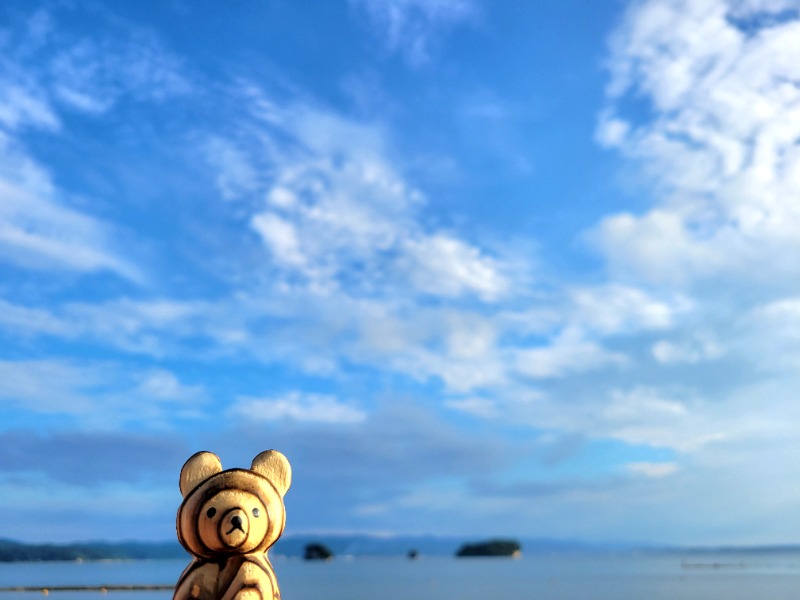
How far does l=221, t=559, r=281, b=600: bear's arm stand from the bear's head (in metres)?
0.19

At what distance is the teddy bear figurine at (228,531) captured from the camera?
760cm

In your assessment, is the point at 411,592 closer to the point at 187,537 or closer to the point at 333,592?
the point at 333,592

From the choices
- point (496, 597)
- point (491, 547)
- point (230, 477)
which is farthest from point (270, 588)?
point (491, 547)

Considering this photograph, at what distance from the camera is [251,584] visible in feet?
24.7

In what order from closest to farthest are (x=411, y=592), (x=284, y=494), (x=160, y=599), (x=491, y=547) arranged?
1. (x=284, y=494)
2. (x=160, y=599)
3. (x=411, y=592)
4. (x=491, y=547)

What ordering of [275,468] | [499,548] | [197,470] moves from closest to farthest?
[197,470]
[275,468]
[499,548]

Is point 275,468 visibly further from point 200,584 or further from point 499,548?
point 499,548

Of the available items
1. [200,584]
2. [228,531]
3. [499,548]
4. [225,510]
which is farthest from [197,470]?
[499,548]

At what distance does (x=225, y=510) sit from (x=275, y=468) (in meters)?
0.77

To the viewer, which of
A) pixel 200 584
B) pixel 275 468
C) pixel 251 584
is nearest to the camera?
pixel 251 584

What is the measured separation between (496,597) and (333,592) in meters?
15.2

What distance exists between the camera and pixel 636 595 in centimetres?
6084

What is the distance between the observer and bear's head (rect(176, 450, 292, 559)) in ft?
25.1

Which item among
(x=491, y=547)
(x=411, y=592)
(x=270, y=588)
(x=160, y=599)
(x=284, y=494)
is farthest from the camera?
(x=491, y=547)
